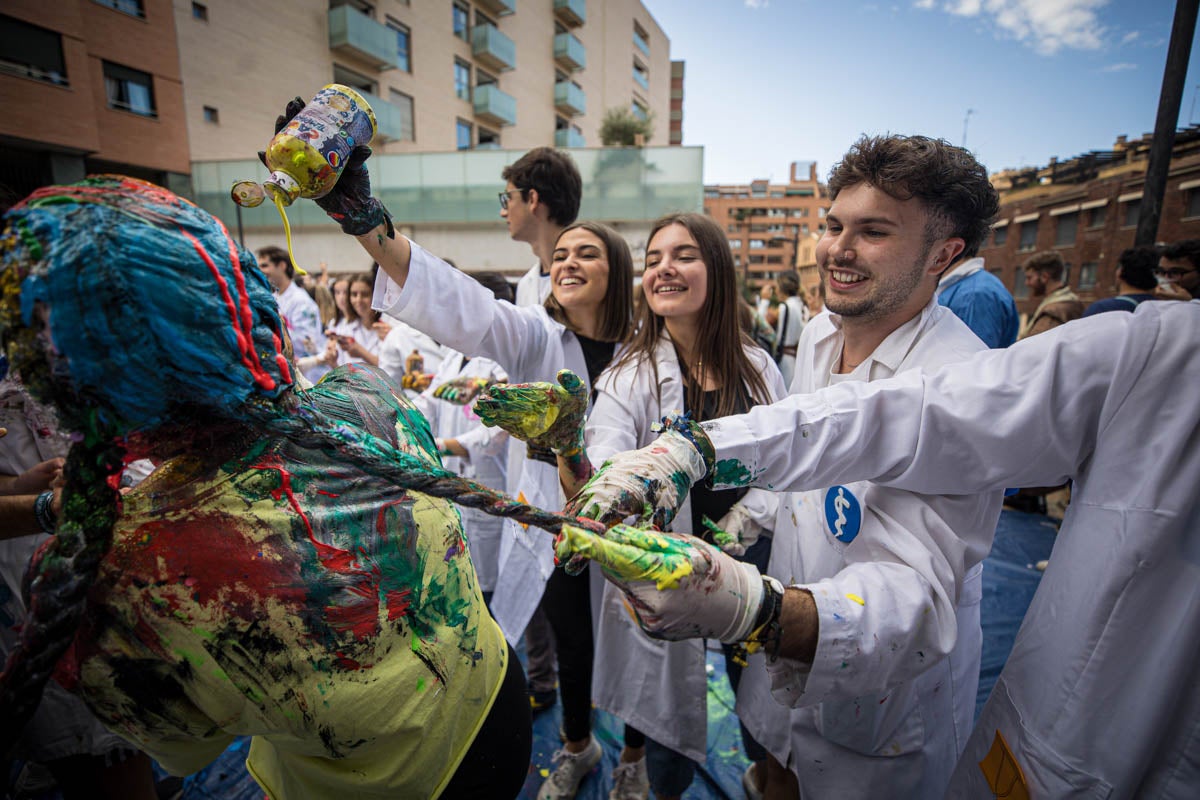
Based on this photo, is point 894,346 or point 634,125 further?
point 634,125

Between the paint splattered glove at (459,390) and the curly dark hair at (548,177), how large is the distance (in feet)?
3.50

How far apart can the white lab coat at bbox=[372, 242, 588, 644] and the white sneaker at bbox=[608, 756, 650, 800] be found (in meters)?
0.71

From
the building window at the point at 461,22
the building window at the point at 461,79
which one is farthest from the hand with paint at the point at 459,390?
the building window at the point at 461,22

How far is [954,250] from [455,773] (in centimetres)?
188

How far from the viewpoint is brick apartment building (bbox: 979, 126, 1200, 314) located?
1587 centimetres

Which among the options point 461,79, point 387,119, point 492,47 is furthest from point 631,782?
point 492,47

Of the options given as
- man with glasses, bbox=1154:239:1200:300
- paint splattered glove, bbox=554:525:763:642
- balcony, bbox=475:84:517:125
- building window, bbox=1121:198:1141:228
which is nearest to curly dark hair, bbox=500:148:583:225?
paint splattered glove, bbox=554:525:763:642

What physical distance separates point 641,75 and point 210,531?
35.3 meters

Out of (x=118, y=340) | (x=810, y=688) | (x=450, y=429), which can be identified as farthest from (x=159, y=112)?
(x=810, y=688)

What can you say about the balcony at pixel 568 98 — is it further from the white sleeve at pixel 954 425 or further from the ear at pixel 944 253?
the white sleeve at pixel 954 425

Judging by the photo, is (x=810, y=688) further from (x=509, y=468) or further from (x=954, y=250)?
(x=509, y=468)

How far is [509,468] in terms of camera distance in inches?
101

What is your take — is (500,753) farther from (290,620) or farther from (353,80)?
(353,80)

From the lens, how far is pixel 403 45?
661 inches
